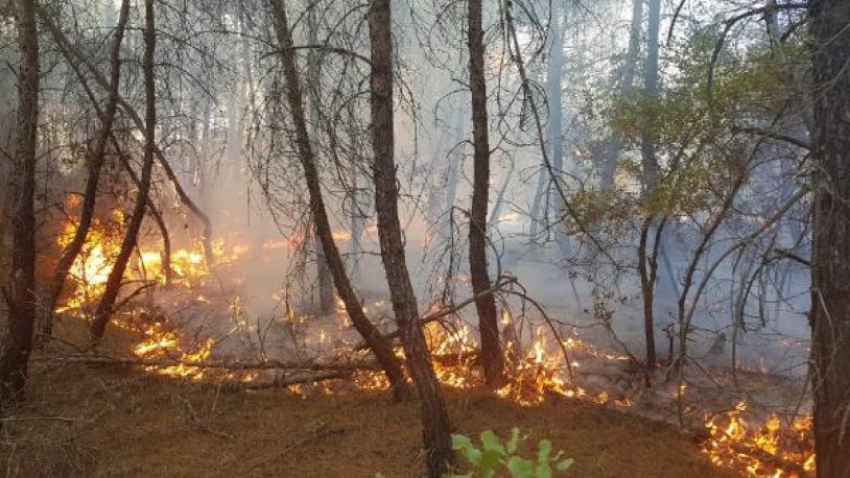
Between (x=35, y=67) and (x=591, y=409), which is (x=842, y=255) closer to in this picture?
(x=591, y=409)

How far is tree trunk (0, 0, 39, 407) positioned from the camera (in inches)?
249

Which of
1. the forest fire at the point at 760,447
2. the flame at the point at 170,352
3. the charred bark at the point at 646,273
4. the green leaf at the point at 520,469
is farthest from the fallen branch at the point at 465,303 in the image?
the green leaf at the point at 520,469

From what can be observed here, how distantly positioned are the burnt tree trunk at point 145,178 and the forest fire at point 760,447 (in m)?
7.78

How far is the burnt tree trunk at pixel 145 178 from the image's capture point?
8.05 metres

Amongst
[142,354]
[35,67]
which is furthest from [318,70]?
[142,354]

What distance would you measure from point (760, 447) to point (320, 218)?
6031 mm

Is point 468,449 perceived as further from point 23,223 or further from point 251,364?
point 251,364

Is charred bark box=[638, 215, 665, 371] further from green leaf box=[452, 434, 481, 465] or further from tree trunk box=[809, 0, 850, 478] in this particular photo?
green leaf box=[452, 434, 481, 465]

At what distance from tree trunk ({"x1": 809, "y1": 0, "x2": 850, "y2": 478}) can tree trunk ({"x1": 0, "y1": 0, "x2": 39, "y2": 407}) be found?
7.45 metres

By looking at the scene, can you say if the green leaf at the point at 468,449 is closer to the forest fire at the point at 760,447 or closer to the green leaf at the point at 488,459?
the green leaf at the point at 488,459

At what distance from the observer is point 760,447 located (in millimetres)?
7449

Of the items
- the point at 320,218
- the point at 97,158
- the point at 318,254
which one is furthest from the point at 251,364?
the point at 97,158

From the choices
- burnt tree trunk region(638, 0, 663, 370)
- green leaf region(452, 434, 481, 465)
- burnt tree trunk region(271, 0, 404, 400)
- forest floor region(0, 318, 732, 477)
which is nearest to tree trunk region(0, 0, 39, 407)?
forest floor region(0, 318, 732, 477)

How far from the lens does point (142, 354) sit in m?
9.76
